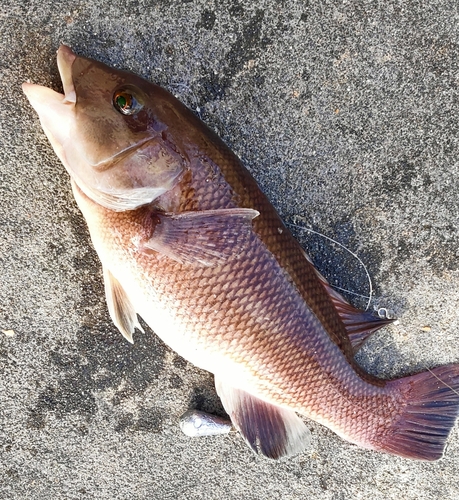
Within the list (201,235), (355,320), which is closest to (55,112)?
(201,235)

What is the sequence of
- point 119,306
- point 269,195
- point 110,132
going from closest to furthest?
point 110,132 < point 119,306 < point 269,195

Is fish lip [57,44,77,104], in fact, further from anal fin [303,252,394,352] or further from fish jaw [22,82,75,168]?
anal fin [303,252,394,352]

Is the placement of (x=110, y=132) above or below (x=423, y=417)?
above

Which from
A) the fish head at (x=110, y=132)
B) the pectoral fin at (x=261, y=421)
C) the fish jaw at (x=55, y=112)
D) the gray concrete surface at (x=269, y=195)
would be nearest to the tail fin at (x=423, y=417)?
the gray concrete surface at (x=269, y=195)

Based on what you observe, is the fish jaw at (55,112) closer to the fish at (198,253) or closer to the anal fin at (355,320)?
the fish at (198,253)

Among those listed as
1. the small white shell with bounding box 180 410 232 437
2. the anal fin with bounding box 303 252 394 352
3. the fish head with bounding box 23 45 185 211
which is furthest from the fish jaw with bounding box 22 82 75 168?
the small white shell with bounding box 180 410 232 437

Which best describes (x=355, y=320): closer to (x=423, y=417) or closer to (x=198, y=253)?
(x=423, y=417)

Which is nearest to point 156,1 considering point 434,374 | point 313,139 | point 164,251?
point 313,139
